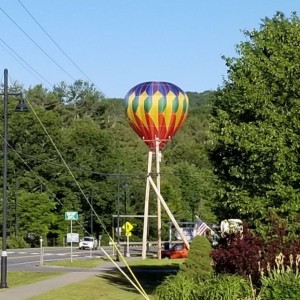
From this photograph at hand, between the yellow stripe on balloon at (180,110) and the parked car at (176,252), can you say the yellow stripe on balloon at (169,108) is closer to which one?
the yellow stripe on balloon at (180,110)

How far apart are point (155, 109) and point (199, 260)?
29977mm

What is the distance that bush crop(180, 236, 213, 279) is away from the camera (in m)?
25.3

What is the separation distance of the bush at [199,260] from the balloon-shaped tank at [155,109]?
29.3m

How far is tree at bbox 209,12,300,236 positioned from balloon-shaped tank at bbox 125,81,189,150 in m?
26.3

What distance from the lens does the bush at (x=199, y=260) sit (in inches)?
996

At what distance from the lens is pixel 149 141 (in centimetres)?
5762

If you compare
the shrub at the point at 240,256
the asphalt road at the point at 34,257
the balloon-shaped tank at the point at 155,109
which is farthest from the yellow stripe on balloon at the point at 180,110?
the shrub at the point at 240,256

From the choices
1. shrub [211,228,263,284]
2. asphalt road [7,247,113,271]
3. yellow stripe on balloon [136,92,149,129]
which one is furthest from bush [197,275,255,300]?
yellow stripe on balloon [136,92,149,129]

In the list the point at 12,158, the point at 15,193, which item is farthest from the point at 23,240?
the point at 12,158

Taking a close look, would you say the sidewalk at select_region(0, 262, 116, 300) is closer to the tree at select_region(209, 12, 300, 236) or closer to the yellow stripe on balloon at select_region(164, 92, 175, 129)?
the tree at select_region(209, 12, 300, 236)

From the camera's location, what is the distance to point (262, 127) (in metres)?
25.8

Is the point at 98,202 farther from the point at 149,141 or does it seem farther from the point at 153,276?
the point at 153,276

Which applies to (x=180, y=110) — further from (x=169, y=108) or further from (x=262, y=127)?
(x=262, y=127)

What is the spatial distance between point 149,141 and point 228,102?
97.0ft
